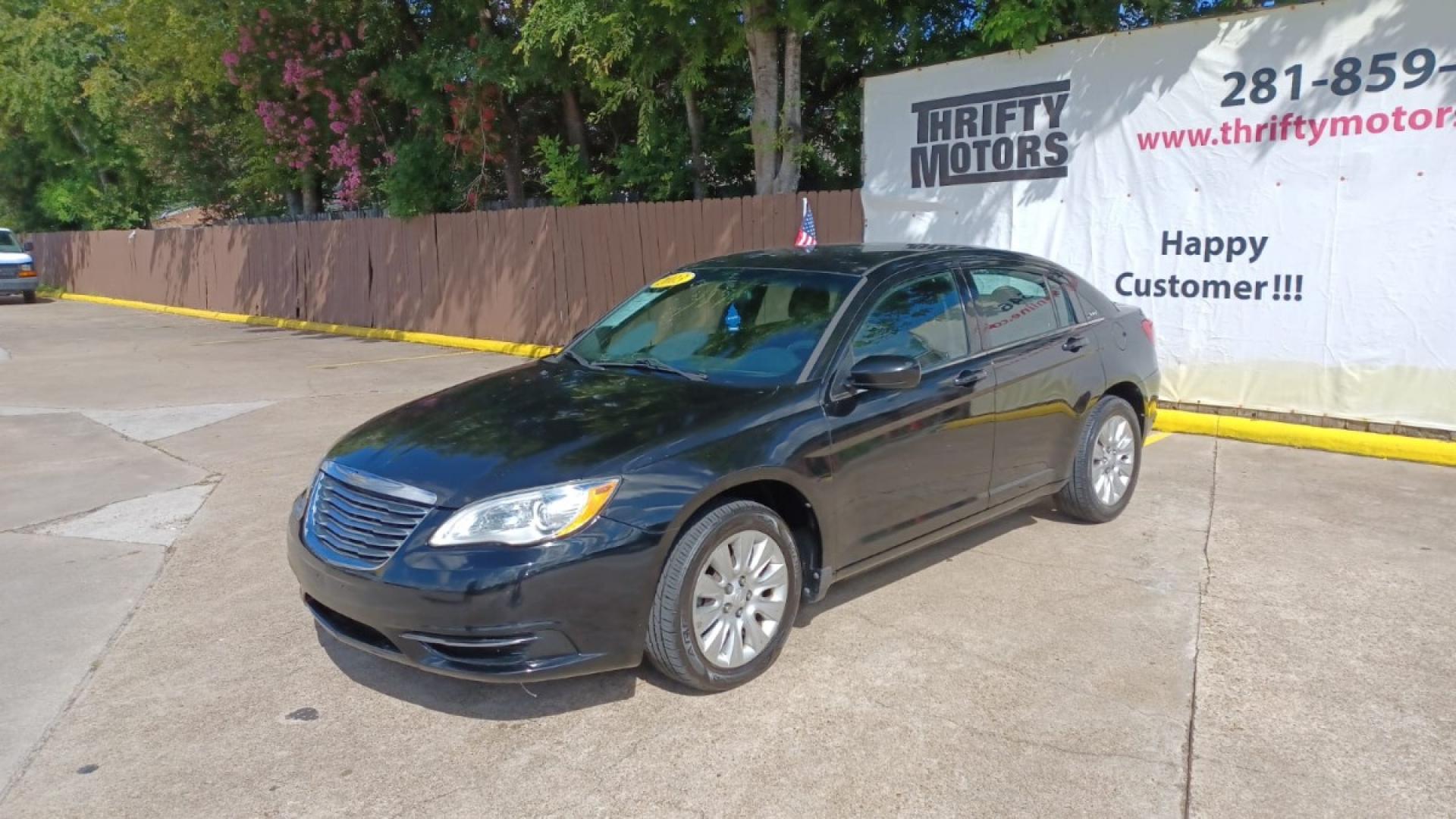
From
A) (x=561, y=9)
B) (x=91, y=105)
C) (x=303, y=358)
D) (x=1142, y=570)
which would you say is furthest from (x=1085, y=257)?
(x=91, y=105)

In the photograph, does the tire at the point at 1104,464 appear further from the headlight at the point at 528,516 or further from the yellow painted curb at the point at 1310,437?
the headlight at the point at 528,516

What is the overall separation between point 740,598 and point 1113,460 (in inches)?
116

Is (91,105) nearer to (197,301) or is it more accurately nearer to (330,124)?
(197,301)

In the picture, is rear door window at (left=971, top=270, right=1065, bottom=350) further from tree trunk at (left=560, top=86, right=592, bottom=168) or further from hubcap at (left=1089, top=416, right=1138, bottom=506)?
tree trunk at (left=560, top=86, right=592, bottom=168)

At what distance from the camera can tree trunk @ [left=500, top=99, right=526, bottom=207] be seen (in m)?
16.0

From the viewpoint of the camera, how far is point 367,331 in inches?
701

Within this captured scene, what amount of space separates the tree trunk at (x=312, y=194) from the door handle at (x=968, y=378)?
60.8 feet

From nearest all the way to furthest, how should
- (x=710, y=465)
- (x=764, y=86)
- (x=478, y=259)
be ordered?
(x=710, y=465), (x=764, y=86), (x=478, y=259)

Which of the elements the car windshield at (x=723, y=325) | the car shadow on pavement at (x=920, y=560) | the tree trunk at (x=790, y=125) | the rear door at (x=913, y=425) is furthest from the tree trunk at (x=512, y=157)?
the rear door at (x=913, y=425)

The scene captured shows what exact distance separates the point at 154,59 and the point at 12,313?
27.1ft

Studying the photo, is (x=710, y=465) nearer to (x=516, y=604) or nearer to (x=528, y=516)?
(x=528, y=516)

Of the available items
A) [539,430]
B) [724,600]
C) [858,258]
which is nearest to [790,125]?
[858,258]

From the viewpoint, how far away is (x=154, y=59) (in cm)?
2031

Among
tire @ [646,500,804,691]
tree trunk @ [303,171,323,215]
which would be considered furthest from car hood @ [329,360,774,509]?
tree trunk @ [303,171,323,215]
